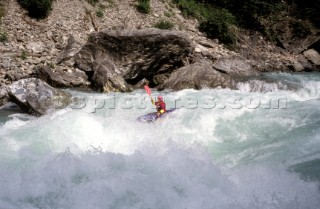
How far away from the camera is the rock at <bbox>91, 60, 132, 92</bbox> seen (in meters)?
10.6

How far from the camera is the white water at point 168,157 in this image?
4312 millimetres

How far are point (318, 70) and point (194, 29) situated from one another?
617 cm

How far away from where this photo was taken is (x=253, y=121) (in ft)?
24.6

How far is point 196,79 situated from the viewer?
36.2 feet

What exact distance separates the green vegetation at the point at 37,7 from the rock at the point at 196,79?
258 inches

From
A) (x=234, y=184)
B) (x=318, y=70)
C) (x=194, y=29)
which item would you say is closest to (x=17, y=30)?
(x=194, y=29)

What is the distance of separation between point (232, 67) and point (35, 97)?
7221 millimetres

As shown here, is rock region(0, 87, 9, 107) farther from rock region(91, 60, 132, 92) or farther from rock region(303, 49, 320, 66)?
rock region(303, 49, 320, 66)

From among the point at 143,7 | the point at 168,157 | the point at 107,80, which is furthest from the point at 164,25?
the point at 168,157

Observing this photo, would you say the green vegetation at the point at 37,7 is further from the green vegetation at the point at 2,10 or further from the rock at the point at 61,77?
the rock at the point at 61,77

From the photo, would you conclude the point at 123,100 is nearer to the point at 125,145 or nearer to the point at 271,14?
the point at 125,145

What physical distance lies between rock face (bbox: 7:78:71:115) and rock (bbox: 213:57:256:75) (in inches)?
232

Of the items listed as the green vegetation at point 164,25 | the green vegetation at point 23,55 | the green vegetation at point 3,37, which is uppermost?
the green vegetation at point 164,25

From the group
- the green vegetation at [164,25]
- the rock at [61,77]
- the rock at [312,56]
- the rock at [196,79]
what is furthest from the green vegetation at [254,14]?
the rock at [61,77]
